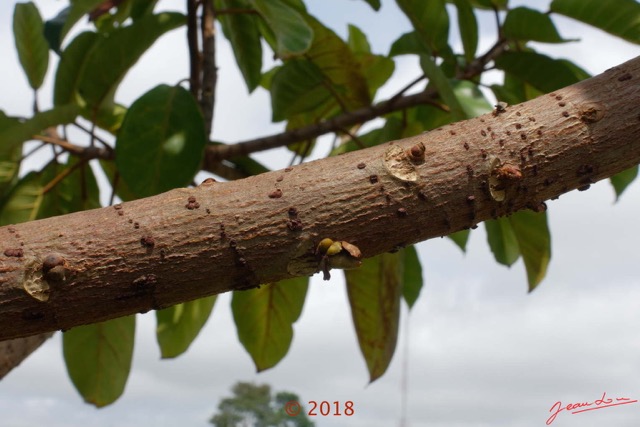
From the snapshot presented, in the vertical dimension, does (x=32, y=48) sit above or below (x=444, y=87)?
above

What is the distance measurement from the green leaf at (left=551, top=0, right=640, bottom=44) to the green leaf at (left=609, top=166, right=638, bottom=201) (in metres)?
0.30

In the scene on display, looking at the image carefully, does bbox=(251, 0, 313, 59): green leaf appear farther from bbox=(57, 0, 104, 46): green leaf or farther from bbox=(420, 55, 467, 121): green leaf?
bbox=(57, 0, 104, 46): green leaf

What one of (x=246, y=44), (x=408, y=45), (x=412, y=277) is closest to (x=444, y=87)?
(x=408, y=45)

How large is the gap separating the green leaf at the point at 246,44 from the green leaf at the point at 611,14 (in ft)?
2.24

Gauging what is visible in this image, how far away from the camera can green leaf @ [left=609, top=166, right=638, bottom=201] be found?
1896mm

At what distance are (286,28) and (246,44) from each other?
349 mm

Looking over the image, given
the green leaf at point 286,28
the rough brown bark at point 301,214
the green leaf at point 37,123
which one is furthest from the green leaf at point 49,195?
the rough brown bark at point 301,214

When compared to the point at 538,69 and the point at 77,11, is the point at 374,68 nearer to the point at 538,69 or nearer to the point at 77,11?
the point at 538,69

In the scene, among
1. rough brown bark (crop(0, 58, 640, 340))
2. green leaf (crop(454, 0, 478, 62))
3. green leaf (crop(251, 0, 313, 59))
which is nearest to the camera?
rough brown bark (crop(0, 58, 640, 340))

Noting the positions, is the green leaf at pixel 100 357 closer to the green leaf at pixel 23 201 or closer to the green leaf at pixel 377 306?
the green leaf at pixel 23 201

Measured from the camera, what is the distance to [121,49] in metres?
1.80

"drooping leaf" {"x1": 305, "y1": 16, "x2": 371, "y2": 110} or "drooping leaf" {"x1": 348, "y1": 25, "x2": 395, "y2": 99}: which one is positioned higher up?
"drooping leaf" {"x1": 348, "y1": 25, "x2": 395, "y2": 99}

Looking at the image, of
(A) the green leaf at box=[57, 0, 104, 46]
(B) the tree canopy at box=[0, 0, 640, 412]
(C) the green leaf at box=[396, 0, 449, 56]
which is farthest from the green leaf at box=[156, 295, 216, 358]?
(C) the green leaf at box=[396, 0, 449, 56]

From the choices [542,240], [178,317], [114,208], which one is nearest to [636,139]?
[114,208]
